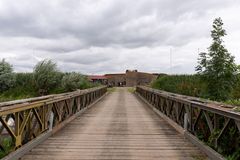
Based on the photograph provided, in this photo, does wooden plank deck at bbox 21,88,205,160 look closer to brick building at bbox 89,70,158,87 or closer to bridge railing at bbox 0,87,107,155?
bridge railing at bbox 0,87,107,155

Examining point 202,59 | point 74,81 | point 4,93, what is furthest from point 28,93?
point 202,59

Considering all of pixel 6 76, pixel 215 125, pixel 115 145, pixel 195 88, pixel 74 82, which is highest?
pixel 6 76

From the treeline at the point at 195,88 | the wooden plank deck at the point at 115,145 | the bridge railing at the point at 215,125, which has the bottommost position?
the wooden plank deck at the point at 115,145

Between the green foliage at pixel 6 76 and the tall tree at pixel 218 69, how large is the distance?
46598mm

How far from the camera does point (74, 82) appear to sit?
164ft

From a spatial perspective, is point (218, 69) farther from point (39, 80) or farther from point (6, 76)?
point (6, 76)

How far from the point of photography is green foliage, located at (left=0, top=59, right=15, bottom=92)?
55.2 metres

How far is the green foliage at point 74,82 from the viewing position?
49147 millimetres

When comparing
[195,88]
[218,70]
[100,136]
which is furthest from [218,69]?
[195,88]

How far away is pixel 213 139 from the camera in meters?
6.77

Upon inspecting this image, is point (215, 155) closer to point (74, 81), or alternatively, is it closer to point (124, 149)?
point (124, 149)

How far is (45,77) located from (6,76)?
745 centimetres

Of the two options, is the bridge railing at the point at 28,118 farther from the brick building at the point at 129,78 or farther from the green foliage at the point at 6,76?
the brick building at the point at 129,78

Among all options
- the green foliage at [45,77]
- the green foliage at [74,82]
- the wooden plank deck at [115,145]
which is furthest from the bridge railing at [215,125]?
the green foliage at [45,77]
